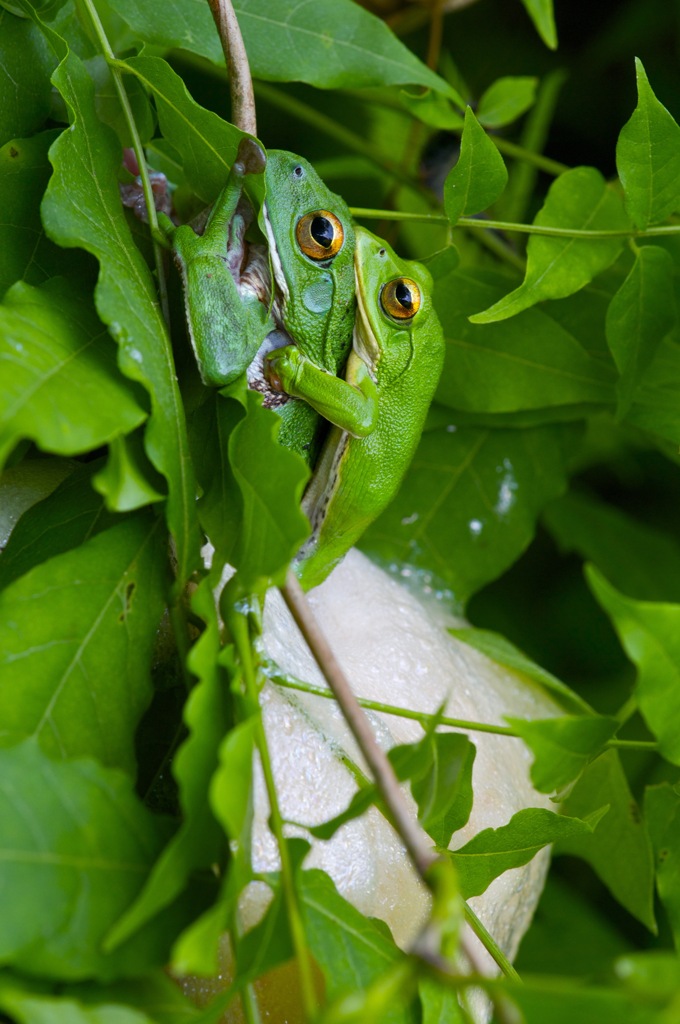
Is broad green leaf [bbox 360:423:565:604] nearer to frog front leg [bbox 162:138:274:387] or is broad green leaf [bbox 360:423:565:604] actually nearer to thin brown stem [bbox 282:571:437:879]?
frog front leg [bbox 162:138:274:387]

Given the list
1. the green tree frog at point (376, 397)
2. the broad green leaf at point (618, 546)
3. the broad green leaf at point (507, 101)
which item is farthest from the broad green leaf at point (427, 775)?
the broad green leaf at point (618, 546)

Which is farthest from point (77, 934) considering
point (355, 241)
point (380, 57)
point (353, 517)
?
point (380, 57)

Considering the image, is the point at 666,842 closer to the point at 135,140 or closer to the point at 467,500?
the point at 467,500

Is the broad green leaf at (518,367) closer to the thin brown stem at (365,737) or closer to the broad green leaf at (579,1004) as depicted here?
the thin brown stem at (365,737)

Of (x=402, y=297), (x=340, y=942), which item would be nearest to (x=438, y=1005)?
(x=340, y=942)

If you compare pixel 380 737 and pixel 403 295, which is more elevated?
pixel 403 295

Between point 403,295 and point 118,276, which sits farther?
point 403,295

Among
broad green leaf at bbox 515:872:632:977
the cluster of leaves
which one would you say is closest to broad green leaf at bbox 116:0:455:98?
the cluster of leaves
